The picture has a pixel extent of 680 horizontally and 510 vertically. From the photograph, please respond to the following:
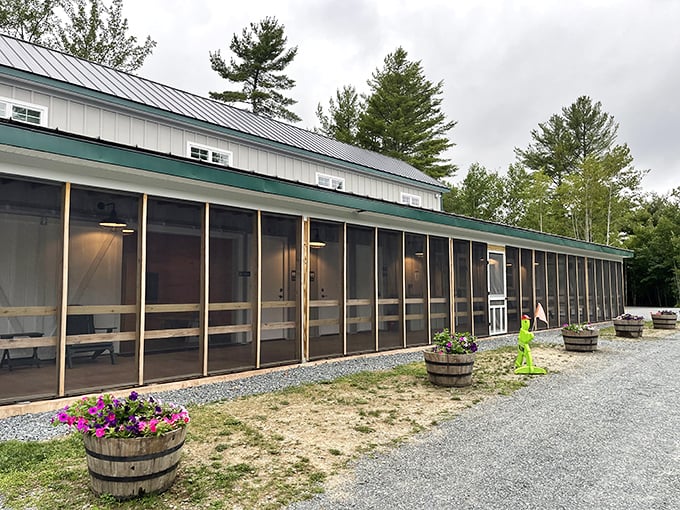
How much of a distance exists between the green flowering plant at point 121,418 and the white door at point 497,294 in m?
8.81

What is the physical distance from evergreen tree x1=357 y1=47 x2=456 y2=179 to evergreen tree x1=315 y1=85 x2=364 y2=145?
50.1 inches

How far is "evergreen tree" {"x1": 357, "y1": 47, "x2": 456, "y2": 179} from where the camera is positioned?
80.2 ft

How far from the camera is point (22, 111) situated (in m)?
6.93

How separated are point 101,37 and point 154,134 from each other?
14.4m

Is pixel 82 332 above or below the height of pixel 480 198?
below

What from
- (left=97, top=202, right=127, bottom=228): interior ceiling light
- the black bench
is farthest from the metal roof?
the black bench

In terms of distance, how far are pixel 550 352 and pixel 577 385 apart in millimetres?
2891

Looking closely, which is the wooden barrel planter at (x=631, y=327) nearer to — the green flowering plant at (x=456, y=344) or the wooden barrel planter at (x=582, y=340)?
the wooden barrel planter at (x=582, y=340)

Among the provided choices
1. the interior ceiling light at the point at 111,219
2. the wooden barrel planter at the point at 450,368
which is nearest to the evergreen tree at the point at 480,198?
the wooden barrel planter at the point at 450,368

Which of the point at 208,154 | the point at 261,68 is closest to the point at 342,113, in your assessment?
the point at 261,68

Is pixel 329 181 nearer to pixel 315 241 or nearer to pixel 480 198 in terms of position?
pixel 315 241

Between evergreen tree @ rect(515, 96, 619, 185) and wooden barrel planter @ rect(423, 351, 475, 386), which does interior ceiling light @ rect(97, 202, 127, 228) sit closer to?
wooden barrel planter @ rect(423, 351, 475, 386)

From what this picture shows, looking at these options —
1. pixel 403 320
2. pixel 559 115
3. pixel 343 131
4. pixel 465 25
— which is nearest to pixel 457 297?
pixel 403 320

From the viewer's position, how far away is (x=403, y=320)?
831 centimetres
